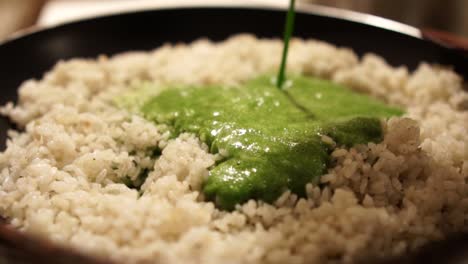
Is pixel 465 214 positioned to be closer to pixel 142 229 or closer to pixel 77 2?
pixel 142 229

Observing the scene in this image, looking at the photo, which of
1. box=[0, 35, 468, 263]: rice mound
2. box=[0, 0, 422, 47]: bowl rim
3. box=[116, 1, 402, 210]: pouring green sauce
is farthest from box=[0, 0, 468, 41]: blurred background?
box=[116, 1, 402, 210]: pouring green sauce

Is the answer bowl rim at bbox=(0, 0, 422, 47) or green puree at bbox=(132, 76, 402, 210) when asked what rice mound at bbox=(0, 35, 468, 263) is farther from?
bowl rim at bbox=(0, 0, 422, 47)

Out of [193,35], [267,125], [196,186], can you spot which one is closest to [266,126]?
[267,125]

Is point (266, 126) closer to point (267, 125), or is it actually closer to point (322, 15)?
point (267, 125)

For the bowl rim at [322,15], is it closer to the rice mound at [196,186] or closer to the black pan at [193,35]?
the black pan at [193,35]

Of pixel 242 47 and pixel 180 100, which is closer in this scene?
pixel 180 100

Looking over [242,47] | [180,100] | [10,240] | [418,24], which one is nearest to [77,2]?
[242,47]
